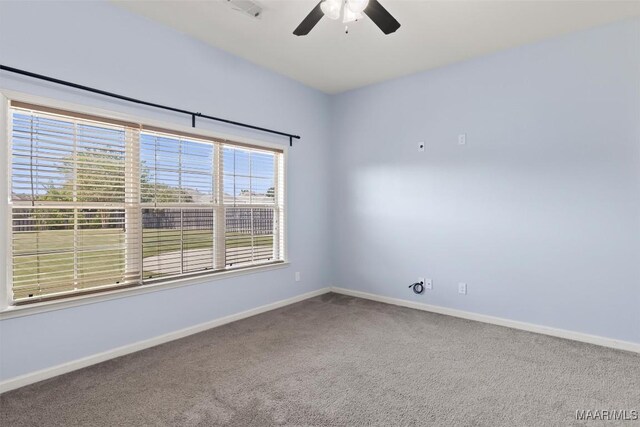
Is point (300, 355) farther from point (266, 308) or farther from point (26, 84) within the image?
point (26, 84)

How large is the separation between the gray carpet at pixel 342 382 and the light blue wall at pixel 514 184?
47 centimetres

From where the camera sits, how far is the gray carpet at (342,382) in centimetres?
197

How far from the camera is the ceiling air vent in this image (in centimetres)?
256

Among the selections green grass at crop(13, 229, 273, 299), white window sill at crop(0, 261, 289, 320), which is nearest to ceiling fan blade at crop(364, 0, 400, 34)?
green grass at crop(13, 229, 273, 299)

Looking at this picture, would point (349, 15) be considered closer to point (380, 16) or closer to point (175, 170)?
point (380, 16)

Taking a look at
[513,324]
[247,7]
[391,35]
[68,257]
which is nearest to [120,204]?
[68,257]

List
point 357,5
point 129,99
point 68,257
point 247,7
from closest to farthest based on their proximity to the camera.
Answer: point 357,5, point 68,257, point 247,7, point 129,99

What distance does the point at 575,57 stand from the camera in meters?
3.05

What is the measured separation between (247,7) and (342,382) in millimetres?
2915

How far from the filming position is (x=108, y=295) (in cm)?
265

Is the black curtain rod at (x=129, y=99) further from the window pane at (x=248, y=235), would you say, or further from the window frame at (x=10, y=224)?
the window pane at (x=248, y=235)

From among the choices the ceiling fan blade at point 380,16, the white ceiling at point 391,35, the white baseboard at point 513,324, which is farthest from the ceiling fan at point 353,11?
the white baseboard at point 513,324

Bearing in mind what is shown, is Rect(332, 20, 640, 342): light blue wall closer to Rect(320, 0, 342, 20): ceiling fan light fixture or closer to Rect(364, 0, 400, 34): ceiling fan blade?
Rect(364, 0, 400, 34): ceiling fan blade

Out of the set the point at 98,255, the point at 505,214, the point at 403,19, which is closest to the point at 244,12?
the point at 403,19
